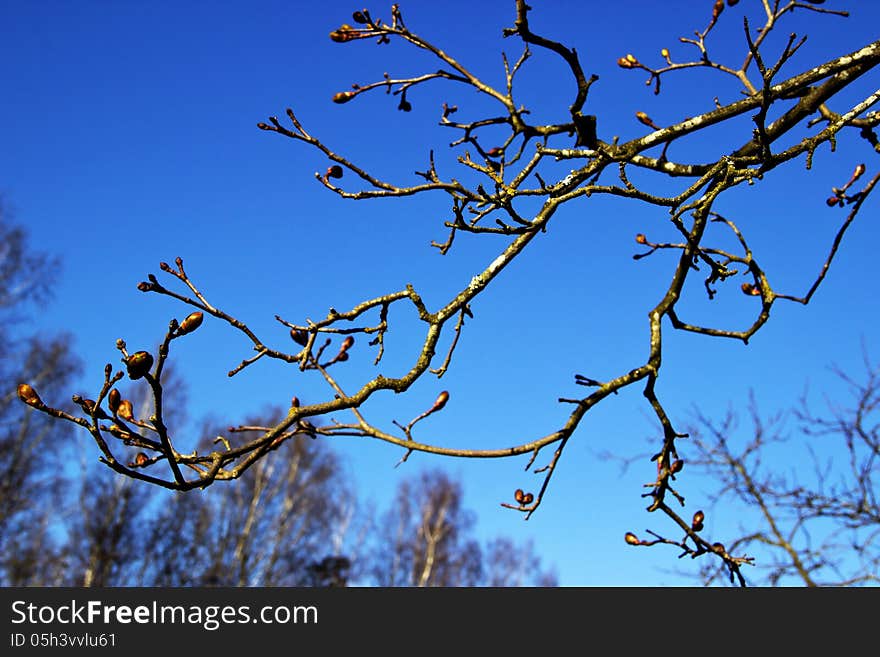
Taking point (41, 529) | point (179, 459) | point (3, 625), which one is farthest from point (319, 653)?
point (41, 529)

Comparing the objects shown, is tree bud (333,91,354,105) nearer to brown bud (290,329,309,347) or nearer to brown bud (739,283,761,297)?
brown bud (290,329,309,347)

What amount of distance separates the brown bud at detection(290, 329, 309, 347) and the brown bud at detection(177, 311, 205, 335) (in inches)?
16.7

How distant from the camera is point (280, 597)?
5480mm

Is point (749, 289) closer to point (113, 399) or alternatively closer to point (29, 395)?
point (113, 399)

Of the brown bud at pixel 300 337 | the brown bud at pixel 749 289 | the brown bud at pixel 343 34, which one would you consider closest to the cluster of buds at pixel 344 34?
the brown bud at pixel 343 34

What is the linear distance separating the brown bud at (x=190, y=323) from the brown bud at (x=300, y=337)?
0.42m

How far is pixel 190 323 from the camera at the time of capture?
1501mm

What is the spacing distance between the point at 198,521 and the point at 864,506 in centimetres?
1483

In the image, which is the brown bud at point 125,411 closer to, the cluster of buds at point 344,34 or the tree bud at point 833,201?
the cluster of buds at point 344,34

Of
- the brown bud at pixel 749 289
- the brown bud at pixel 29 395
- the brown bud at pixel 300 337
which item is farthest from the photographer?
the brown bud at pixel 749 289

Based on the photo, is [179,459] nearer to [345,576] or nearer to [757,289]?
[757,289]

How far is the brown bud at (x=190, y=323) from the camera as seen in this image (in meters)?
1.49

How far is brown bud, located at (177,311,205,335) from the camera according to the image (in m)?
1.49

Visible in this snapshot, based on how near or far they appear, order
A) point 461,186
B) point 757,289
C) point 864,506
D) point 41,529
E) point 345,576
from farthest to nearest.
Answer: point 345,576, point 41,529, point 864,506, point 757,289, point 461,186
